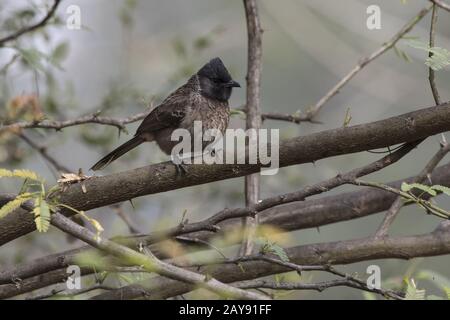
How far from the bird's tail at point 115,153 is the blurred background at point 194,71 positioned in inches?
4.5

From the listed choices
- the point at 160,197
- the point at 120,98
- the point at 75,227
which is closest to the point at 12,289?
the point at 75,227

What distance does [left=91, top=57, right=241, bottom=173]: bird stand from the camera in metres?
4.75

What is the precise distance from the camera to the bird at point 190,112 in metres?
4.75

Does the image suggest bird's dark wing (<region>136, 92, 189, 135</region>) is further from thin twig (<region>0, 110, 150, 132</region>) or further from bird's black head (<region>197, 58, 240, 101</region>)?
thin twig (<region>0, 110, 150, 132</region>)

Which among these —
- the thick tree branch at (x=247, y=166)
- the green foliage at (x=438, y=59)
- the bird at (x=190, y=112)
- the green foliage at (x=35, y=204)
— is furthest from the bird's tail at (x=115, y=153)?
the green foliage at (x=438, y=59)

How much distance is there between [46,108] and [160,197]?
5.45ft

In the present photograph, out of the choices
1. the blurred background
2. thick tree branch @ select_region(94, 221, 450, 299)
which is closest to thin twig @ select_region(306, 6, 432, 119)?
the blurred background

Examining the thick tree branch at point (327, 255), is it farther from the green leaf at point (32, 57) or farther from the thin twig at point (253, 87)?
the green leaf at point (32, 57)

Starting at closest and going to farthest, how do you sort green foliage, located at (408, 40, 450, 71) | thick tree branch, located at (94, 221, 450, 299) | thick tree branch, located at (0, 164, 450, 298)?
green foliage, located at (408, 40, 450, 71)
thick tree branch, located at (94, 221, 450, 299)
thick tree branch, located at (0, 164, 450, 298)

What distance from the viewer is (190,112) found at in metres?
4.80

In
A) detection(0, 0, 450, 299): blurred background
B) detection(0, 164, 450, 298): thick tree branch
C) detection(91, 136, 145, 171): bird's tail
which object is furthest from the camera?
detection(0, 0, 450, 299): blurred background

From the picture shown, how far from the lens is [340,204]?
440cm

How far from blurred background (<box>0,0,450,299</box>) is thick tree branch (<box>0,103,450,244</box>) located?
626 millimetres

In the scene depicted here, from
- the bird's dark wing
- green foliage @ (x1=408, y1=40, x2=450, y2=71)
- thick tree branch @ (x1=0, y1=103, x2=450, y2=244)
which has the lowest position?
thick tree branch @ (x1=0, y1=103, x2=450, y2=244)
